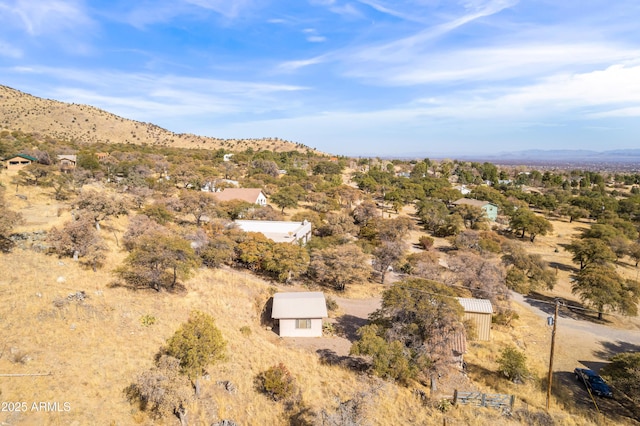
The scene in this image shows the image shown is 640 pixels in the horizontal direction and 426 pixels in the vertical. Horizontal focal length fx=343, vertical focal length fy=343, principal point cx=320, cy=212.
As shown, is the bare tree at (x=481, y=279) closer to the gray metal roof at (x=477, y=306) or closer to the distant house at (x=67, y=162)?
the gray metal roof at (x=477, y=306)

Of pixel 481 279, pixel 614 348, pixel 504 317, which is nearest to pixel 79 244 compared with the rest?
pixel 481 279

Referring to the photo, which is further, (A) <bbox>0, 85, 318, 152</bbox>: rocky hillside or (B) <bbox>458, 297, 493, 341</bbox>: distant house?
(A) <bbox>0, 85, 318, 152</bbox>: rocky hillside

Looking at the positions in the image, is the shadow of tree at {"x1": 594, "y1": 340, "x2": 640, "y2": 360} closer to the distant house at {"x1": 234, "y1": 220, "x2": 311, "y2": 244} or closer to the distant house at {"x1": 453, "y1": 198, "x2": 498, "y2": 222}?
the distant house at {"x1": 234, "y1": 220, "x2": 311, "y2": 244}

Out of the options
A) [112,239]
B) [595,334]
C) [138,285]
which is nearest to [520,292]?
[595,334]

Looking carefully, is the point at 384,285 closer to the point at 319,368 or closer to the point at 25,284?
the point at 319,368

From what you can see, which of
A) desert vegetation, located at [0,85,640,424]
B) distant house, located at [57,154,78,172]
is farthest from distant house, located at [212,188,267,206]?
distant house, located at [57,154,78,172]

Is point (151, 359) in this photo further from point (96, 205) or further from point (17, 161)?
point (17, 161)

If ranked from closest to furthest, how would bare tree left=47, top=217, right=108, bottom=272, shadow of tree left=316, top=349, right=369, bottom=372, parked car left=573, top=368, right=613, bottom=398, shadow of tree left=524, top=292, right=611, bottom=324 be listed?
parked car left=573, top=368, right=613, bottom=398 < shadow of tree left=316, top=349, right=369, bottom=372 < bare tree left=47, top=217, right=108, bottom=272 < shadow of tree left=524, top=292, right=611, bottom=324
